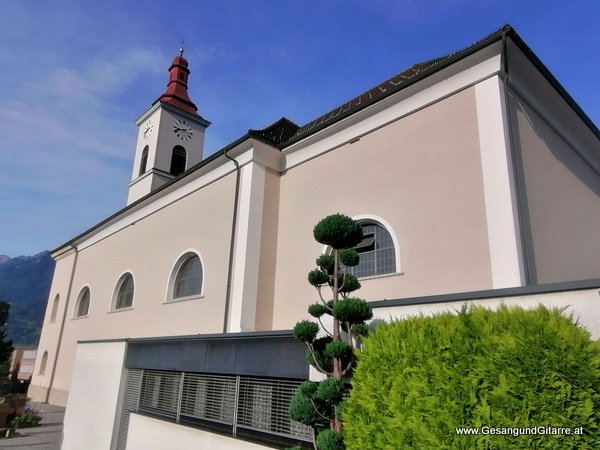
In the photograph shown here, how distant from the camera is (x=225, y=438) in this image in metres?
6.27

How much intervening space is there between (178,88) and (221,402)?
2163cm

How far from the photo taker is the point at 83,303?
848 inches

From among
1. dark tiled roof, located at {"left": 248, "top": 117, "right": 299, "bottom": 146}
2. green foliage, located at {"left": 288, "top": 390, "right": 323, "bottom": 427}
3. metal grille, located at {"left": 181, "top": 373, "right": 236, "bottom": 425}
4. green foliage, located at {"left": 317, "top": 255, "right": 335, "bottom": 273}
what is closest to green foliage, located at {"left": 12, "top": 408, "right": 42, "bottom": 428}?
metal grille, located at {"left": 181, "top": 373, "right": 236, "bottom": 425}

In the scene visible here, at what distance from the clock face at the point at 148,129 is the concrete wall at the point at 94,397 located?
14619 millimetres

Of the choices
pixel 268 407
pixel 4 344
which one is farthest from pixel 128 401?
pixel 4 344

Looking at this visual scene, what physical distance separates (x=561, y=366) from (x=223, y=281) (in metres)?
9.65

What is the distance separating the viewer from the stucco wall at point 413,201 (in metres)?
7.54

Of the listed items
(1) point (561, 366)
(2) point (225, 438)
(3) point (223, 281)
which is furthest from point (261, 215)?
(1) point (561, 366)

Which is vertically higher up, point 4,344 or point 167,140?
point 167,140

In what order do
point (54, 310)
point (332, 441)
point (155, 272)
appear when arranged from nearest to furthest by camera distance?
point (332, 441)
point (155, 272)
point (54, 310)

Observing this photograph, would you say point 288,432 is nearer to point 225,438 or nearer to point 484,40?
point 225,438

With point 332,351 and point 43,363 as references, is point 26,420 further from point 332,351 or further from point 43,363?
point 332,351

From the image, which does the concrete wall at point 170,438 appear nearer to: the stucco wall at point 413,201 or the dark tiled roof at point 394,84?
the stucco wall at point 413,201

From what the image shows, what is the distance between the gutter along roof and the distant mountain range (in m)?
112
